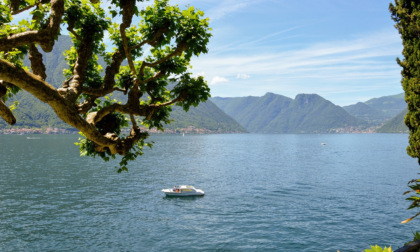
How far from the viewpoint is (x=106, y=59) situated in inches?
479

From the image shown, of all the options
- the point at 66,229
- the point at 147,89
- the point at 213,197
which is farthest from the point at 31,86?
the point at 213,197

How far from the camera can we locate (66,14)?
1043 cm

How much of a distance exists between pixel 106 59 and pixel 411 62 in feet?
69.4

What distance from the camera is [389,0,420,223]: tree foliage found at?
20.1m

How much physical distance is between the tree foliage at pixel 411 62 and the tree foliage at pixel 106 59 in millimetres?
17576

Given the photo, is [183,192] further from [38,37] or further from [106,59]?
[38,37]

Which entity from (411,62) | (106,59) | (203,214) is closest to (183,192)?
(203,214)

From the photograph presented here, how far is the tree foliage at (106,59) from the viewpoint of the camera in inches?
273

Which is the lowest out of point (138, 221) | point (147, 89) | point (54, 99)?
point (138, 221)

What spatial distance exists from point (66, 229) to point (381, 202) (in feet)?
166

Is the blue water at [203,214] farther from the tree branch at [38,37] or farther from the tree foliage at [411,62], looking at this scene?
the tree branch at [38,37]

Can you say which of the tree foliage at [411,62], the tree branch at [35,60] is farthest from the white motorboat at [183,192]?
the tree branch at [35,60]

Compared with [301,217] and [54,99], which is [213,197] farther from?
[54,99]

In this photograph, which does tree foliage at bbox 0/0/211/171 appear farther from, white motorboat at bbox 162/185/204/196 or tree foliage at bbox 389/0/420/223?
white motorboat at bbox 162/185/204/196
